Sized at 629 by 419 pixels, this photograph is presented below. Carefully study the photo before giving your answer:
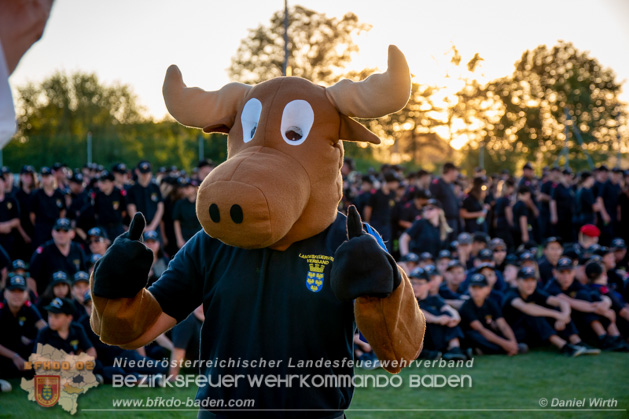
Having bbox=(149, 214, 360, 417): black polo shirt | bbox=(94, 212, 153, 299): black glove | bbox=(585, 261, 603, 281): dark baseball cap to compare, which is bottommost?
bbox=(585, 261, 603, 281): dark baseball cap

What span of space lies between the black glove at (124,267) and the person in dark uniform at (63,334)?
4.33 metres

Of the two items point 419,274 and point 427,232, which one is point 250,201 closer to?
point 419,274

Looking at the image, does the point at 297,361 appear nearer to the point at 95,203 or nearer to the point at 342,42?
the point at 95,203

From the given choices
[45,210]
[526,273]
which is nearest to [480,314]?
[526,273]

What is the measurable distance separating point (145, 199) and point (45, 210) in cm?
166

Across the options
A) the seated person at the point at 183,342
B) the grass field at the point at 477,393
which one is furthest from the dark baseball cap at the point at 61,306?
the seated person at the point at 183,342

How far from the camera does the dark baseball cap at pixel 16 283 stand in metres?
6.71

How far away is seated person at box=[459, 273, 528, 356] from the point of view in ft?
24.7

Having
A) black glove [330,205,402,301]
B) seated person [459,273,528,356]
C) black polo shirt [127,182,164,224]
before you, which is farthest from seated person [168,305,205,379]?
black glove [330,205,402,301]

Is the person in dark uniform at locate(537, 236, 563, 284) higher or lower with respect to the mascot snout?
lower

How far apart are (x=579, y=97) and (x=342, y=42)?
39.6 feet

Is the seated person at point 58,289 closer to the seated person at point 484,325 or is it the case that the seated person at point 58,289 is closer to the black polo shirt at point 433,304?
the black polo shirt at point 433,304

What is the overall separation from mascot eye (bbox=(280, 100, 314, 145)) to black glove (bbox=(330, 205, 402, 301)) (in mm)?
548

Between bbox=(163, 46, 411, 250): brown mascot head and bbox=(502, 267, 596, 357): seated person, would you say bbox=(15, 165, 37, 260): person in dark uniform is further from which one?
bbox=(163, 46, 411, 250): brown mascot head
